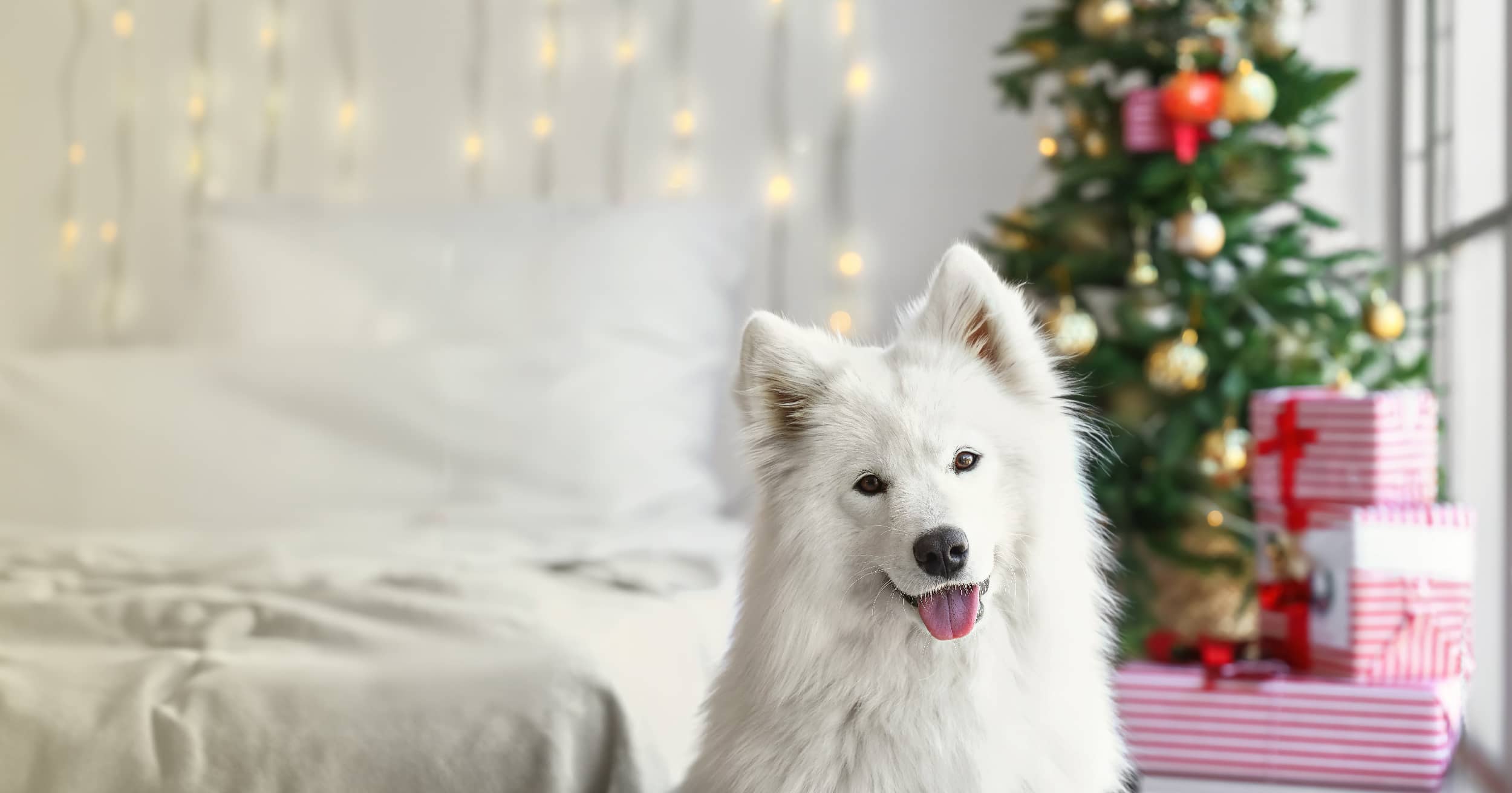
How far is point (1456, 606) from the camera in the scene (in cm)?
180

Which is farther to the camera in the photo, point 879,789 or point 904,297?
point 904,297

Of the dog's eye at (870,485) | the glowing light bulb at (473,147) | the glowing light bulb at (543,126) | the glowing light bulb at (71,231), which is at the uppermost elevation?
the glowing light bulb at (543,126)

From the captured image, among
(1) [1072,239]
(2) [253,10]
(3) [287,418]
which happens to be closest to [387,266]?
(3) [287,418]

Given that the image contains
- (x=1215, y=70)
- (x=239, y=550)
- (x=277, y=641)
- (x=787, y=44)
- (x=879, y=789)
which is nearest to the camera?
(x=879, y=789)

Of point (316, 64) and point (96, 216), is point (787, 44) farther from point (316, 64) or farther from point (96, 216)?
point (96, 216)

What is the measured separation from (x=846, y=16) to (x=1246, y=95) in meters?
A: 1.12

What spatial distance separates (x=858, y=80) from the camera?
2.86 metres

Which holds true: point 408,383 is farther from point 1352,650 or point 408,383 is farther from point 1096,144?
point 1352,650

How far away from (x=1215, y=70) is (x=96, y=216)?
2794 mm

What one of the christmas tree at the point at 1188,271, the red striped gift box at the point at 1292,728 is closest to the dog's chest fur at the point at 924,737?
the red striped gift box at the point at 1292,728

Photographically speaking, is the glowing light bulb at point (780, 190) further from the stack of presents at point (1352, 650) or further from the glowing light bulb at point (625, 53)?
the stack of presents at point (1352, 650)

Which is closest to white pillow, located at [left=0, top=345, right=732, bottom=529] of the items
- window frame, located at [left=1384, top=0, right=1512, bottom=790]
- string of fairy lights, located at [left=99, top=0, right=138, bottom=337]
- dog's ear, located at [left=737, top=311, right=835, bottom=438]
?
string of fairy lights, located at [left=99, top=0, right=138, bottom=337]

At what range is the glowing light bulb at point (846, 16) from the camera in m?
2.86

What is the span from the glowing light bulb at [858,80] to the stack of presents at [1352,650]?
4.58 ft
